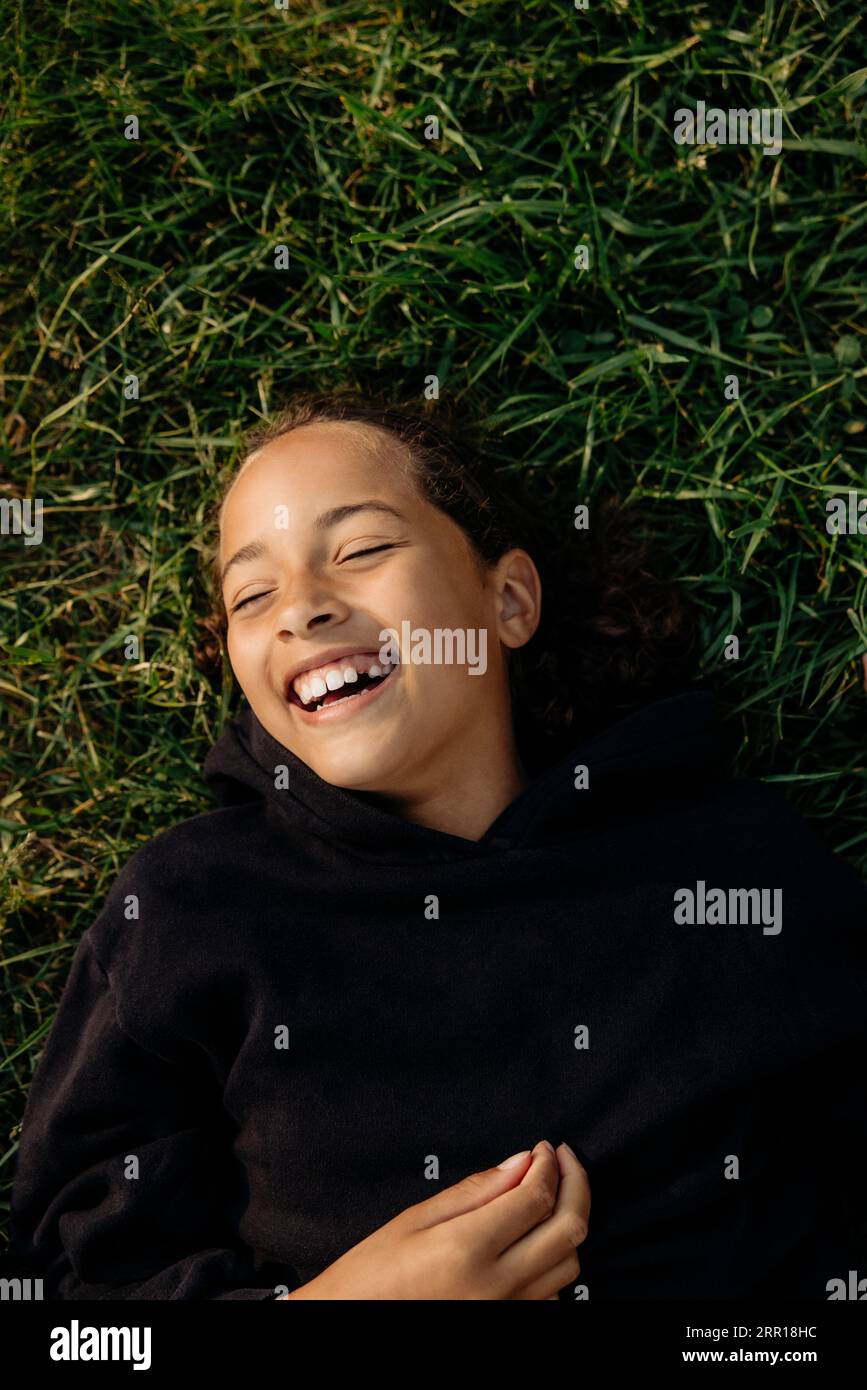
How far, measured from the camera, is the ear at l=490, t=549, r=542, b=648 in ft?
8.82

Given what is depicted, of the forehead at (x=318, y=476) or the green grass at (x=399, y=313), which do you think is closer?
the forehead at (x=318, y=476)

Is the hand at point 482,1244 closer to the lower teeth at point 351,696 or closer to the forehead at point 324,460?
the lower teeth at point 351,696

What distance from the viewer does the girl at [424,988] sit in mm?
2389

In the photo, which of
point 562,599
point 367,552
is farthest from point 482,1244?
point 562,599

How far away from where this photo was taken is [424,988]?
2.47 metres

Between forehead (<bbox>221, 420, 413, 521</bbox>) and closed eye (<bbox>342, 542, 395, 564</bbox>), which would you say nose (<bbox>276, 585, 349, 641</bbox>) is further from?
forehead (<bbox>221, 420, 413, 521</bbox>)

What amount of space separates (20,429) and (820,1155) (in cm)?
259

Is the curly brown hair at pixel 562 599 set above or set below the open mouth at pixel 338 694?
above

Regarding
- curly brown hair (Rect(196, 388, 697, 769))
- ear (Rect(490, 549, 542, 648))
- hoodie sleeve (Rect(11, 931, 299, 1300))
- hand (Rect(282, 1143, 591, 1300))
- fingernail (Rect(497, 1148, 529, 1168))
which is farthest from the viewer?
curly brown hair (Rect(196, 388, 697, 769))

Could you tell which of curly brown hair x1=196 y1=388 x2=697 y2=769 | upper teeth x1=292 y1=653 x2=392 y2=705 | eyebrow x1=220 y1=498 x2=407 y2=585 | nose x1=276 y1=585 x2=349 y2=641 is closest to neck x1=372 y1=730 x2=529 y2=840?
curly brown hair x1=196 y1=388 x2=697 y2=769

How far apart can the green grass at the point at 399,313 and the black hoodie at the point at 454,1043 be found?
→ 0.43 meters

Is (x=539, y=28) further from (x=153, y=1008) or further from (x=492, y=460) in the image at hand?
(x=153, y=1008)

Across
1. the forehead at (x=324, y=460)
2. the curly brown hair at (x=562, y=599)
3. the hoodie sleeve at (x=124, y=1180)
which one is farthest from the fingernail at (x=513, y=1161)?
the forehead at (x=324, y=460)
